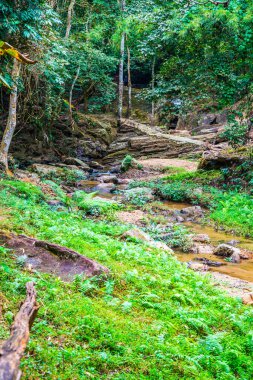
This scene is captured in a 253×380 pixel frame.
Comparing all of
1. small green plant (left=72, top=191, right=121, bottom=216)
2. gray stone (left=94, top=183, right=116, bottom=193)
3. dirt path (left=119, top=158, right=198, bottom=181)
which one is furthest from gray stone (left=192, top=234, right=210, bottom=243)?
dirt path (left=119, top=158, right=198, bottom=181)

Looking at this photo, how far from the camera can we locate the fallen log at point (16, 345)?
1899 mm

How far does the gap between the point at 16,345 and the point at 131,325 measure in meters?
2.07

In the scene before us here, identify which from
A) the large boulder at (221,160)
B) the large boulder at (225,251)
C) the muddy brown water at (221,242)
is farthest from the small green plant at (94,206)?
the large boulder at (221,160)

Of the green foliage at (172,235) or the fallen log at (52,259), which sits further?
the green foliage at (172,235)

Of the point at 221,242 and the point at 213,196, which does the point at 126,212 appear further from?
the point at 213,196

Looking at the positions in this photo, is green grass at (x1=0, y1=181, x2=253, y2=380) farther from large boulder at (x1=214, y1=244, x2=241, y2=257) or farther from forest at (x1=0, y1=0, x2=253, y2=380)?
large boulder at (x1=214, y1=244, x2=241, y2=257)

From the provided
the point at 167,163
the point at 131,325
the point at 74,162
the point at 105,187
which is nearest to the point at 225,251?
the point at 131,325

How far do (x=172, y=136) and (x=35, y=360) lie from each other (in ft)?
81.9

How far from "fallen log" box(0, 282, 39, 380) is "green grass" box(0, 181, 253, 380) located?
2.09 feet

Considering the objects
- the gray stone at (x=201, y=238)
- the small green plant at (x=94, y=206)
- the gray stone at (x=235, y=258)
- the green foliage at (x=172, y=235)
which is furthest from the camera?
the small green plant at (x=94, y=206)

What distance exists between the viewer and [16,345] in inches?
83.5

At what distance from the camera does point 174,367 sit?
11.4ft

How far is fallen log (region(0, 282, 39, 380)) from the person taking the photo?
1.90 m

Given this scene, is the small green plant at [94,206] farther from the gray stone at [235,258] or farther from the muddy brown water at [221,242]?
the gray stone at [235,258]
